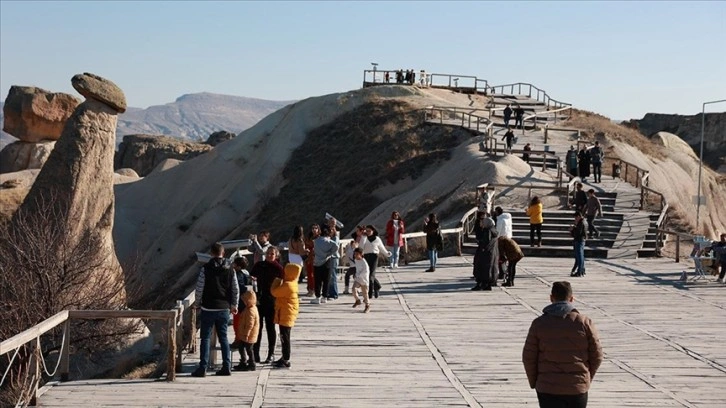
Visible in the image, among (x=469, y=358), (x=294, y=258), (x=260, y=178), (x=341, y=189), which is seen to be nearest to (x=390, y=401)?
(x=469, y=358)

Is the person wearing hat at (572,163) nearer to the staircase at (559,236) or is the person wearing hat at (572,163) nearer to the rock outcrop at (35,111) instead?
the staircase at (559,236)

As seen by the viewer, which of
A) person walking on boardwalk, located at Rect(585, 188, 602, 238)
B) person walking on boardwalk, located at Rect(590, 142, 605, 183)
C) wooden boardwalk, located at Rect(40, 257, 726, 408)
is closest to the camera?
wooden boardwalk, located at Rect(40, 257, 726, 408)

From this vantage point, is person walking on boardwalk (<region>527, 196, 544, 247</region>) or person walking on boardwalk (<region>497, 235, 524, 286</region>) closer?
person walking on boardwalk (<region>497, 235, 524, 286</region>)

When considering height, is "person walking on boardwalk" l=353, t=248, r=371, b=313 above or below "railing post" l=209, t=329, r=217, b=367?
above

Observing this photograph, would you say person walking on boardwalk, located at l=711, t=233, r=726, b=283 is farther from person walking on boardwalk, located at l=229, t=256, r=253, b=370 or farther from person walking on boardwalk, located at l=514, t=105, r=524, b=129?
person walking on boardwalk, located at l=514, t=105, r=524, b=129

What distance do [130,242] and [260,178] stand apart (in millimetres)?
9613

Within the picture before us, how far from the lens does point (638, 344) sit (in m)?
17.8

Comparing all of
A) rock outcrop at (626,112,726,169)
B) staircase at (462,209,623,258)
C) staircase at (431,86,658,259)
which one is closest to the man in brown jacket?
staircase at (431,86,658,259)

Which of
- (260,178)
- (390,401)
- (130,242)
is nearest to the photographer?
(390,401)

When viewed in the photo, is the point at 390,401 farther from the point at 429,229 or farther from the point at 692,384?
the point at 429,229

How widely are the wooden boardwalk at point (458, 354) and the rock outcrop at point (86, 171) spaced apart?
9213mm

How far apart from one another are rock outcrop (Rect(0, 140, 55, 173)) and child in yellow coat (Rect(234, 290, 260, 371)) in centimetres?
4983

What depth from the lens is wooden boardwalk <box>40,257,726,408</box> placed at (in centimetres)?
1362

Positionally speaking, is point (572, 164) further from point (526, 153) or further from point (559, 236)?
point (559, 236)
